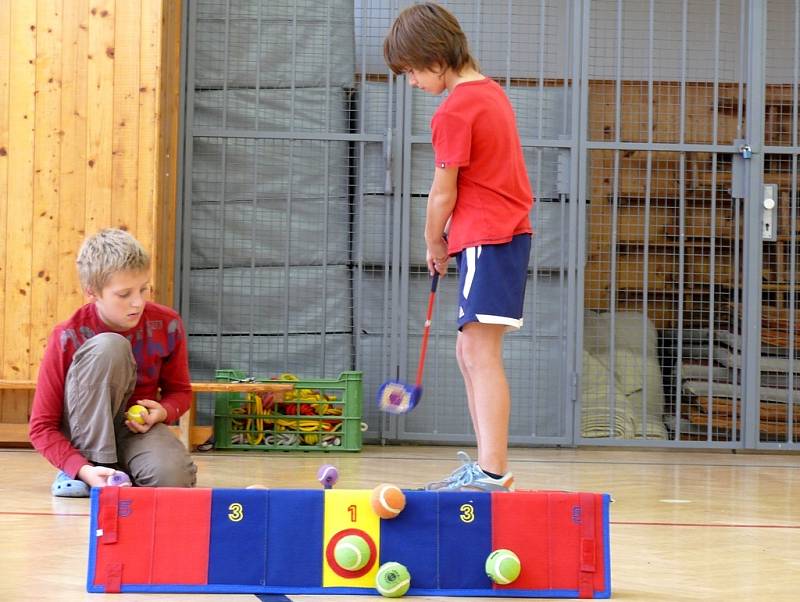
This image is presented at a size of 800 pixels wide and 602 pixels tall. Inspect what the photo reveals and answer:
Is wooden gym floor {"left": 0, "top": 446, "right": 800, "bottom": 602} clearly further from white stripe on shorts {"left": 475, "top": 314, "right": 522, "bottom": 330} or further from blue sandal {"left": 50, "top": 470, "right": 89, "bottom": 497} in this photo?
white stripe on shorts {"left": 475, "top": 314, "right": 522, "bottom": 330}

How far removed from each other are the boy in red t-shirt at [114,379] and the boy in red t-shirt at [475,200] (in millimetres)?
746

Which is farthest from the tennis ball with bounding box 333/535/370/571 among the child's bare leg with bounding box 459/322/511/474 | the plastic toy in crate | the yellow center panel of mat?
the plastic toy in crate

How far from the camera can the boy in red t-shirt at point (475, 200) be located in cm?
263

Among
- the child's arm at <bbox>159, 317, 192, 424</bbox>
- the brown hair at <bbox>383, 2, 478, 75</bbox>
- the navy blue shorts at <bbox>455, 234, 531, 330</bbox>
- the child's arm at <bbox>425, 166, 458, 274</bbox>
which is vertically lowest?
the child's arm at <bbox>159, 317, 192, 424</bbox>

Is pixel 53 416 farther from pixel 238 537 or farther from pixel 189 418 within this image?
pixel 189 418

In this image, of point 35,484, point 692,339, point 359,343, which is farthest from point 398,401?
point 692,339

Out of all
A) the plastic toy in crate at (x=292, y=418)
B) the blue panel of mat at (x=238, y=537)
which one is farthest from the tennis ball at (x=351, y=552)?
the plastic toy in crate at (x=292, y=418)

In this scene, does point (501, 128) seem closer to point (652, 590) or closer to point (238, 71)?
point (652, 590)

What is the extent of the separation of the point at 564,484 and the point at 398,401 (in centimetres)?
87

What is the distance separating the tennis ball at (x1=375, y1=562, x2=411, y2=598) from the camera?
1.93m

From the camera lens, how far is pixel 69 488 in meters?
3.16

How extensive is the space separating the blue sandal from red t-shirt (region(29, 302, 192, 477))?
29 centimetres

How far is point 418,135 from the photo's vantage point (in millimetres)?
5062

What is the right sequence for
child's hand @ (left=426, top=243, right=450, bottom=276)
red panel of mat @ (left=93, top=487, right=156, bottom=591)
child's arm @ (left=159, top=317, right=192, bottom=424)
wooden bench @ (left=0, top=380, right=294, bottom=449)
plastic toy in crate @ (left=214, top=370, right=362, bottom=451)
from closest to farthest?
red panel of mat @ (left=93, top=487, right=156, bottom=591)
child's hand @ (left=426, top=243, right=450, bottom=276)
child's arm @ (left=159, top=317, right=192, bottom=424)
wooden bench @ (left=0, top=380, right=294, bottom=449)
plastic toy in crate @ (left=214, top=370, right=362, bottom=451)
